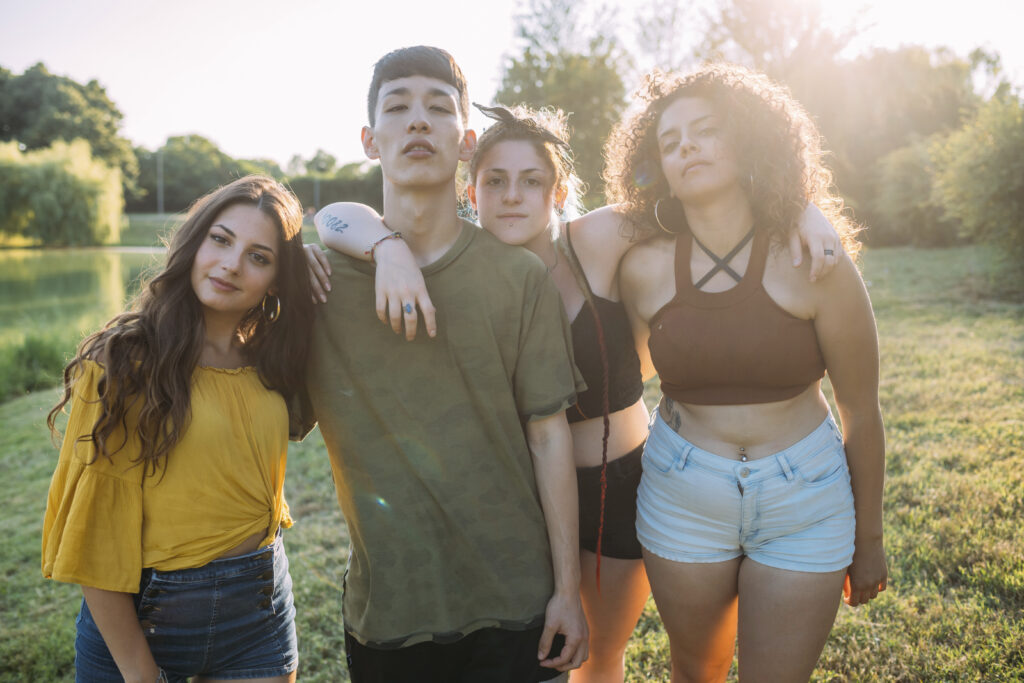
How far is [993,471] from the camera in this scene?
4703mm

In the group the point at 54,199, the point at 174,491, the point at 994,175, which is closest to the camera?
the point at 174,491

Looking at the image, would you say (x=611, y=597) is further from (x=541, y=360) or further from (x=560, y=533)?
Result: (x=541, y=360)

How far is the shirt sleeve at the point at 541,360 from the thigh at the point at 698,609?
0.73 meters

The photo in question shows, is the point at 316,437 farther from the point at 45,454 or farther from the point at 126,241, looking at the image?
the point at 126,241

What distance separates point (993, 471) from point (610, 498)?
3.86m

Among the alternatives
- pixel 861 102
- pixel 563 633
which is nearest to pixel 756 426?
pixel 563 633

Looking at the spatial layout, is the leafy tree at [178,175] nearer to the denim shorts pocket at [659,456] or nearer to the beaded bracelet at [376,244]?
the beaded bracelet at [376,244]

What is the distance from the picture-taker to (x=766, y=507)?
2.04 meters

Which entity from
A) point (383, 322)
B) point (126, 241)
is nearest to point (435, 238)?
point (383, 322)

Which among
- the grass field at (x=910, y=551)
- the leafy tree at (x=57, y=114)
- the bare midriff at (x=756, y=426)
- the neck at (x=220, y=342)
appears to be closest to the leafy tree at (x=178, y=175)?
the leafy tree at (x=57, y=114)

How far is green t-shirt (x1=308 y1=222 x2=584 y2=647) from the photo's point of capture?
187cm

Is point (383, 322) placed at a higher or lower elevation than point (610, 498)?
higher

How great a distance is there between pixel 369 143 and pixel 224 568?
1.37 meters

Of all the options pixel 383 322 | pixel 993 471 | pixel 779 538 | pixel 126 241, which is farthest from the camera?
pixel 126 241
